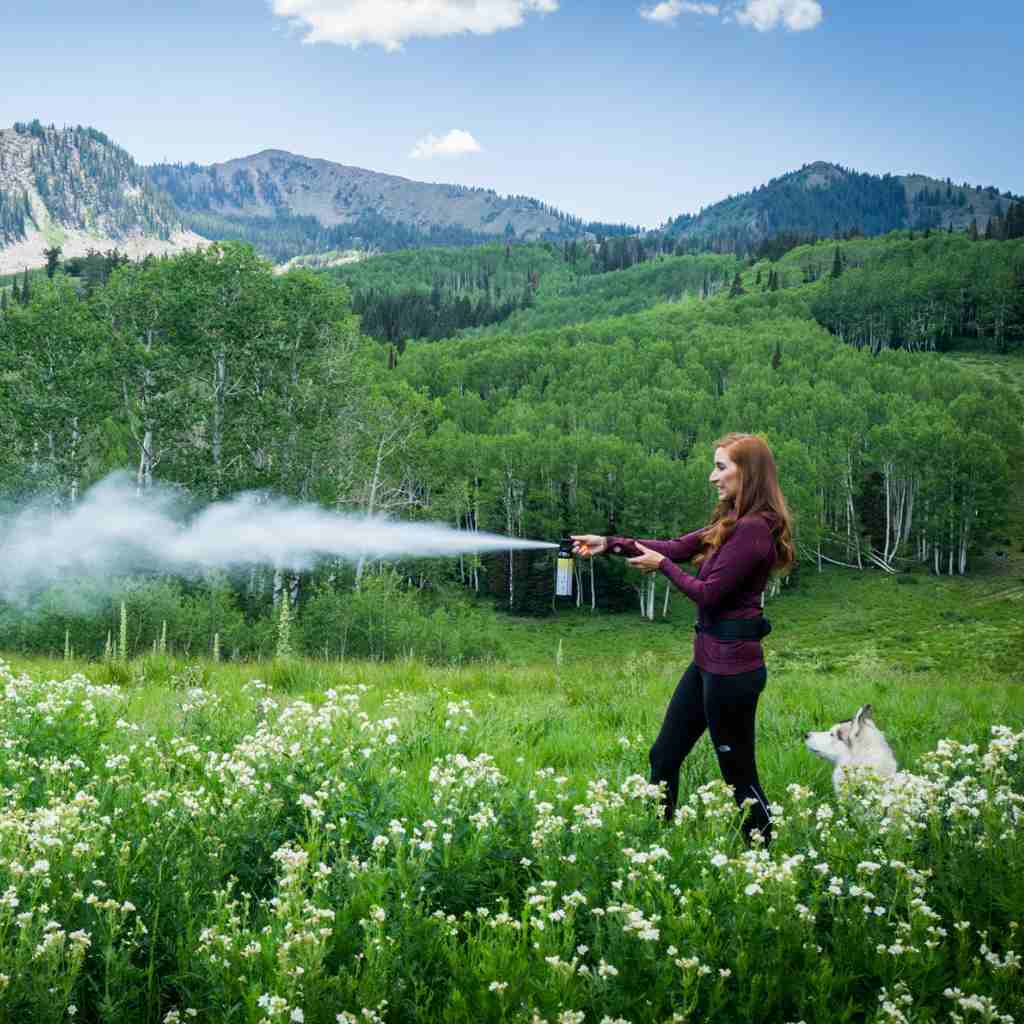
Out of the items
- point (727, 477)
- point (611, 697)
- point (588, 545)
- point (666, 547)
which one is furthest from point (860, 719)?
point (611, 697)

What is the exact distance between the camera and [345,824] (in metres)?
4.69

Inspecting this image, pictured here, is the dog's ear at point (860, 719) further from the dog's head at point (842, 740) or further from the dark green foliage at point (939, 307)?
the dark green foliage at point (939, 307)

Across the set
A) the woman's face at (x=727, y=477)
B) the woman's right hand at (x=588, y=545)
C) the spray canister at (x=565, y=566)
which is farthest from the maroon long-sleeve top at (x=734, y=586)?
the spray canister at (x=565, y=566)

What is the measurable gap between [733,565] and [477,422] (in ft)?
399

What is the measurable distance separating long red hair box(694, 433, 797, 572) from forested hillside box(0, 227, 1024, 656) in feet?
53.0

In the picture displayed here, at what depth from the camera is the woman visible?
5.91 m

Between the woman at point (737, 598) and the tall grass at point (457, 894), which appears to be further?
the woman at point (737, 598)

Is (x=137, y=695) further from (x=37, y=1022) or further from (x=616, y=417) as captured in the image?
(x=616, y=417)

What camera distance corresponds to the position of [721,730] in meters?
6.03

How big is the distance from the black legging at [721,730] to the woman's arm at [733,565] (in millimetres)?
586

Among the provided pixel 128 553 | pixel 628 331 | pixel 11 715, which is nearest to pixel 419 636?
pixel 128 553

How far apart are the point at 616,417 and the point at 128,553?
295 ft

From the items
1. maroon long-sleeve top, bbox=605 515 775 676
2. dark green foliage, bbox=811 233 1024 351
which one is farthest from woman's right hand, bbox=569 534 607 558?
dark green foliage, bbox=811 233 1024 351

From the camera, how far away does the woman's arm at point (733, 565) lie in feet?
19.1
